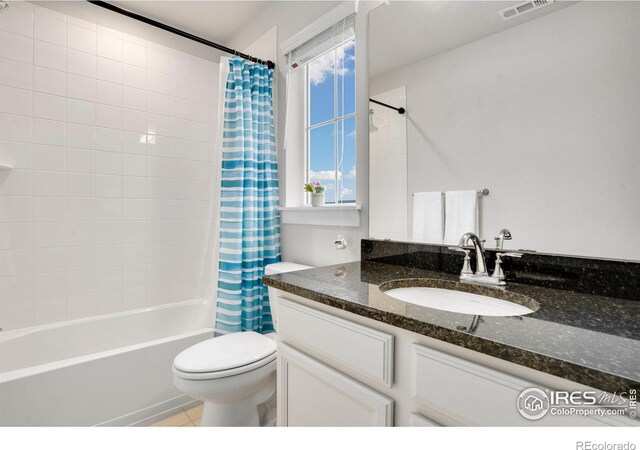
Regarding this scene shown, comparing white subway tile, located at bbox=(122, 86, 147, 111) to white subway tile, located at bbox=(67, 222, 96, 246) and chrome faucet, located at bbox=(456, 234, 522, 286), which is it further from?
chrome faucet, located at bbox=(456, 234, 522, 286)

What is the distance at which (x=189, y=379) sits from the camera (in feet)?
4.43

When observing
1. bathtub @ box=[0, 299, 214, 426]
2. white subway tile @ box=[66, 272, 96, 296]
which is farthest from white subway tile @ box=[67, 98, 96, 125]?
bathtub @ box=[0, 299, 214, 426]

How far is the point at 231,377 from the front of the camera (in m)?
1.39

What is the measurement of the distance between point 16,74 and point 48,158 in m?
0.50

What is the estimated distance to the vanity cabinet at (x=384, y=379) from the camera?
60 cm

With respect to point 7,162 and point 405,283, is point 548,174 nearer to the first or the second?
point 405,283

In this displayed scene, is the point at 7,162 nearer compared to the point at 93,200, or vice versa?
the point at 7,162

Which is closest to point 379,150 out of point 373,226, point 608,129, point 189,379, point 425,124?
point 425,124

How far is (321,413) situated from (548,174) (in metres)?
1.02

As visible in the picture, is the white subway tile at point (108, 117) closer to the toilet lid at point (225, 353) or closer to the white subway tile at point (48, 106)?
the white subway tile at point (48, 106)

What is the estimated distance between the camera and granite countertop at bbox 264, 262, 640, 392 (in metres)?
0.52

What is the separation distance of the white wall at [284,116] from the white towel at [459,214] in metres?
0.44

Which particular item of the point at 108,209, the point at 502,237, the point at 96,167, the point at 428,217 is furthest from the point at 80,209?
the point at 502,237

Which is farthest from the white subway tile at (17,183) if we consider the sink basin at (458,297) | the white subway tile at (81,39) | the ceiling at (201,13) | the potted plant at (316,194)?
the sink basin at (458,297)
